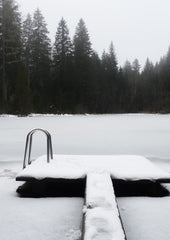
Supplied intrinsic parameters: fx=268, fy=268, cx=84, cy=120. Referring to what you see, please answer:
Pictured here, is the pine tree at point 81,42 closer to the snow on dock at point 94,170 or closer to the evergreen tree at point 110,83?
the evergreen tree at point 110,83

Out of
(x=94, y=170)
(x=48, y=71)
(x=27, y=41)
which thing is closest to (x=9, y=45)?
(x=27, y=41)

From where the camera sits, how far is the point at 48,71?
121 feet

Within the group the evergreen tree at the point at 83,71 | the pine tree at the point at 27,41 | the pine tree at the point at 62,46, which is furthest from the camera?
the evergreen tree at the point at 83,71

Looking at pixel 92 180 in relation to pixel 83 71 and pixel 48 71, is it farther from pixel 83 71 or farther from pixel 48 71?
pixel 83 71

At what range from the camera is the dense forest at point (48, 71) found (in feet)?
94.5

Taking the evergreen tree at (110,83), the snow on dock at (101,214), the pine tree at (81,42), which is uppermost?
the pine tree at (81,42)

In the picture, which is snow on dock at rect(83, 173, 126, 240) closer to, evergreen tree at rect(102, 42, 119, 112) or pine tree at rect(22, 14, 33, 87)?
pine tree at rect(22, 14, 33, 87)

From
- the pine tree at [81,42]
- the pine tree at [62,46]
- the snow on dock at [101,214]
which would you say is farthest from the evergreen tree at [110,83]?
the snow on dock at [101,214]

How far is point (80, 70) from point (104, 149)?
3324 cm

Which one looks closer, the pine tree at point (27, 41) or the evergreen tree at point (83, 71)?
the pine tree at point (27, 41)

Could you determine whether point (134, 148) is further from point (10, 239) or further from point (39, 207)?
point (10, 239)

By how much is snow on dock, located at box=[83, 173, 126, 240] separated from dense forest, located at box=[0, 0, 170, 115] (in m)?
23.6

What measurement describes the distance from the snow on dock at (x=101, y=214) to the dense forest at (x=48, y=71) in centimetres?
2363

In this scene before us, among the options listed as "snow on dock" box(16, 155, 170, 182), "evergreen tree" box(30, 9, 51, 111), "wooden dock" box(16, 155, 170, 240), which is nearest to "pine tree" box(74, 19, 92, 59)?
"evergreen tree" box(30, 9, 51, 111)
